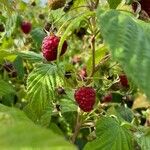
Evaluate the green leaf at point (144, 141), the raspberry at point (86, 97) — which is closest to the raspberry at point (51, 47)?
the raspberry at point (86, 97)

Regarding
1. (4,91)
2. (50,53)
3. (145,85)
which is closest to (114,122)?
(50,53)

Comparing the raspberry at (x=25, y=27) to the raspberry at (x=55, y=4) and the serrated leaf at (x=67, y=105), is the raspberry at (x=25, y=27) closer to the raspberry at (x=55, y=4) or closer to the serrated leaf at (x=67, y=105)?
the serrated leaf at (x=67, y=105)

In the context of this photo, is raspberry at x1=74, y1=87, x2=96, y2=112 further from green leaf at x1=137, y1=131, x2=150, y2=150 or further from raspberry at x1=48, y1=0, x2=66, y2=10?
raspberry at x1=48, y1=0, x2=66, y2=10

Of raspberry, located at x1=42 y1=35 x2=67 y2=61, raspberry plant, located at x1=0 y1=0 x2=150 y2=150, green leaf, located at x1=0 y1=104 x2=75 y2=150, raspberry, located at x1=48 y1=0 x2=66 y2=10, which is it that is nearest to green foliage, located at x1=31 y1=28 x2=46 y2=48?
raspberry plant, located at x1=0 y1=0 x2=150 y2=150

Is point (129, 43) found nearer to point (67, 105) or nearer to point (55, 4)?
point (55, 4)

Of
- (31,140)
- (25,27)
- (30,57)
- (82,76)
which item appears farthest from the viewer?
(25,27)

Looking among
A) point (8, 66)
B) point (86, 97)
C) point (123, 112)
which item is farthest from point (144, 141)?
point (8, 66)

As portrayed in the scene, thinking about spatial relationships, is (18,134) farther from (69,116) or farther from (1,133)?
(69,116)
